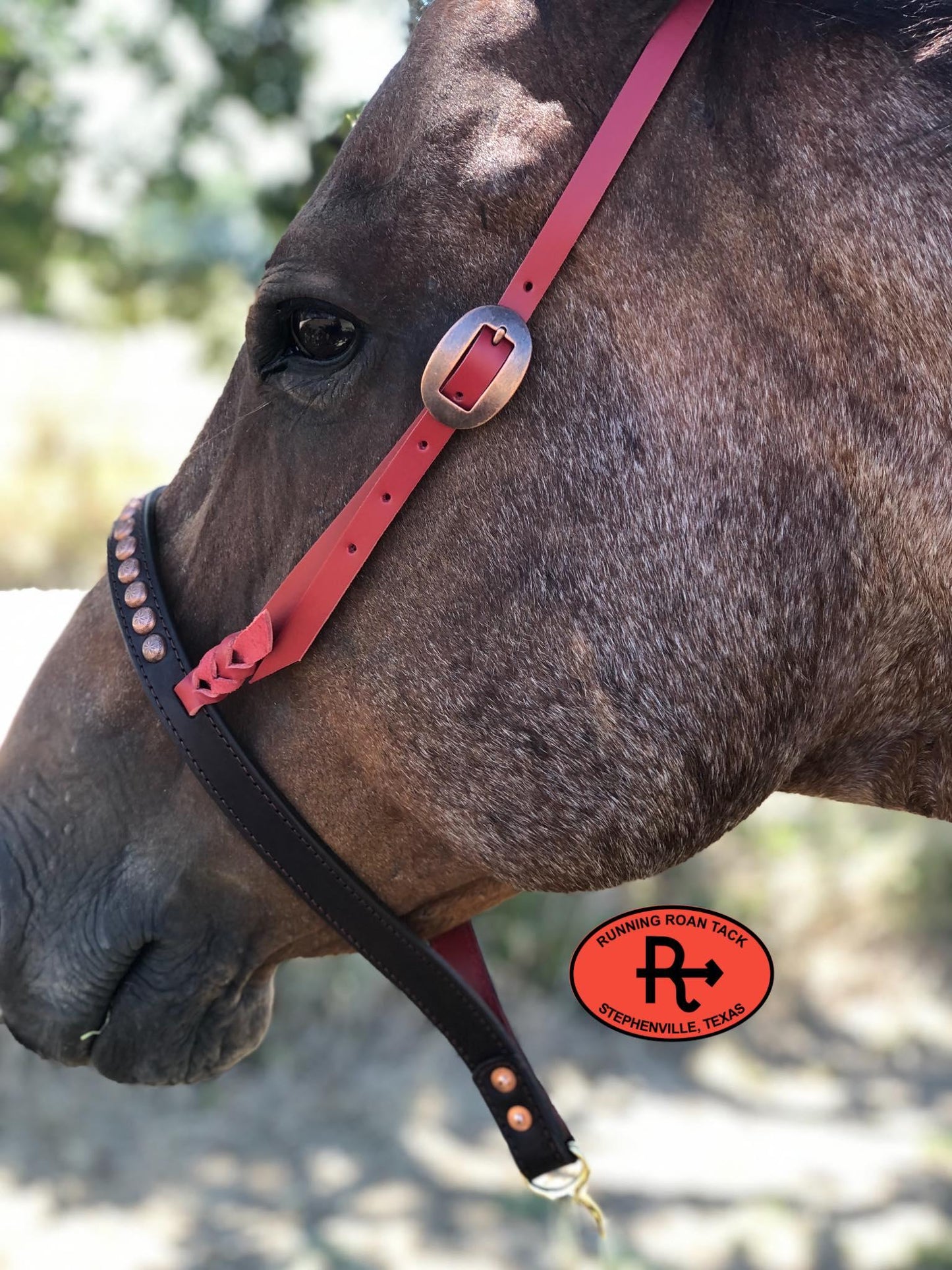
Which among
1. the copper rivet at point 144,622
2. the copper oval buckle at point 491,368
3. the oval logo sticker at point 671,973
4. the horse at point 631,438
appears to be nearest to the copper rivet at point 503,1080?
the oval logo sticker at point 671,973

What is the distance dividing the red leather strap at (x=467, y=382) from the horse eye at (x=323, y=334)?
0.52ft

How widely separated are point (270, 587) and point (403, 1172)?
4045 mm

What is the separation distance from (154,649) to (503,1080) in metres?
0.85

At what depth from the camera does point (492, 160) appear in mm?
1524

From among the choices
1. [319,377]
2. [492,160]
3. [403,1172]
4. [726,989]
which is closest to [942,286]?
Result: [492,160]

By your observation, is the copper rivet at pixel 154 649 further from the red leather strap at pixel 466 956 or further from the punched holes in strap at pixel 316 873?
the red leather strap at pixel 466 956

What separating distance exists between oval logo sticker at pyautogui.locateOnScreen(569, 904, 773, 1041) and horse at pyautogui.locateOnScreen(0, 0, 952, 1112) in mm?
292

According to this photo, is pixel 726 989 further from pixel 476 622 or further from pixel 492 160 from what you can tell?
pixel 492 160

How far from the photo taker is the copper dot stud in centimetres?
174

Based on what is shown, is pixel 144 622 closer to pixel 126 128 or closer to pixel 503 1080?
pixel 503 1080

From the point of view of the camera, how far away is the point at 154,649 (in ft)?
5.61

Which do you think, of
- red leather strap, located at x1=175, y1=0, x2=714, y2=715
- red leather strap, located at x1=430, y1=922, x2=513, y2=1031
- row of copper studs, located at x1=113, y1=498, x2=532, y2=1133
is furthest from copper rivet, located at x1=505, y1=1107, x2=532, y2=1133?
red leather strap, located at x1=175, y1=0, x2=714, y2=715

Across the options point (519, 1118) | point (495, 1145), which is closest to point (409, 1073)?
point (495, 1145)

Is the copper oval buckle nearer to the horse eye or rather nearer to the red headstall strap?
the red headstall strap
